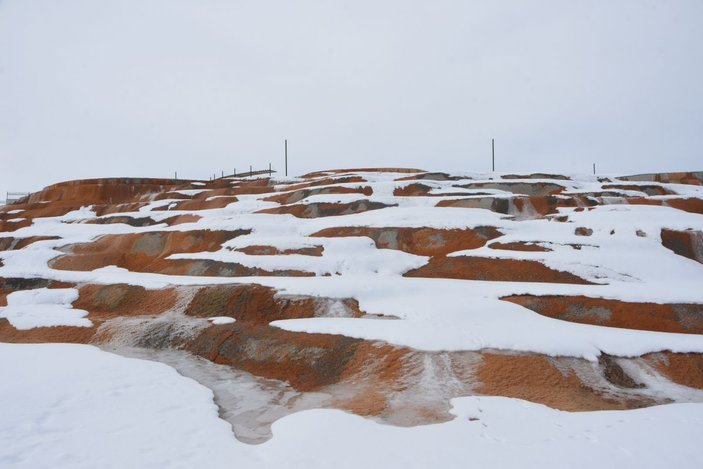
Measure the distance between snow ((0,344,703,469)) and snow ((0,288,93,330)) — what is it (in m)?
5.83

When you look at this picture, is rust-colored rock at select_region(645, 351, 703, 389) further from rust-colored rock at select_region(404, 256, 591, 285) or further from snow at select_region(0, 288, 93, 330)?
snow at select_region(0, 288, 93, 330)

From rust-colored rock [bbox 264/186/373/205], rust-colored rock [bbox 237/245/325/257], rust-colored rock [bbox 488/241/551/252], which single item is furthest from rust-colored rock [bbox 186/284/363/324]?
rust-colored rock [bbox 264/186/373/205]

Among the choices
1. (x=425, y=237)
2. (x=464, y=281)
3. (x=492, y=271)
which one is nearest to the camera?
(x=464, y=281)

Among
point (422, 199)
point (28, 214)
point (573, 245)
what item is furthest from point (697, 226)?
point (28, 214)

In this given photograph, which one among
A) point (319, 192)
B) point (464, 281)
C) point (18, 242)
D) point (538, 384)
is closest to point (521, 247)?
point (464, 281)

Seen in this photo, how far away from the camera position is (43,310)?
13938 millimetres

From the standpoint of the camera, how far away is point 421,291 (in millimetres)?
13023

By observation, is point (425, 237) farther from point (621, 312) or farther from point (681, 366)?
point (681, 366)

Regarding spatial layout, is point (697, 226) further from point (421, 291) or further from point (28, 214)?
point (28, 214)

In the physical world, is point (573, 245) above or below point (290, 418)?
above

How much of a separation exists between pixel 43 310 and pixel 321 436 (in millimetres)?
12474

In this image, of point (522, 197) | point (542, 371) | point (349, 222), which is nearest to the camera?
point (542, 371)

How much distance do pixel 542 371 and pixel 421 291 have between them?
16.4ft

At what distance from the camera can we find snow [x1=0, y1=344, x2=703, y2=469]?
205 inches
